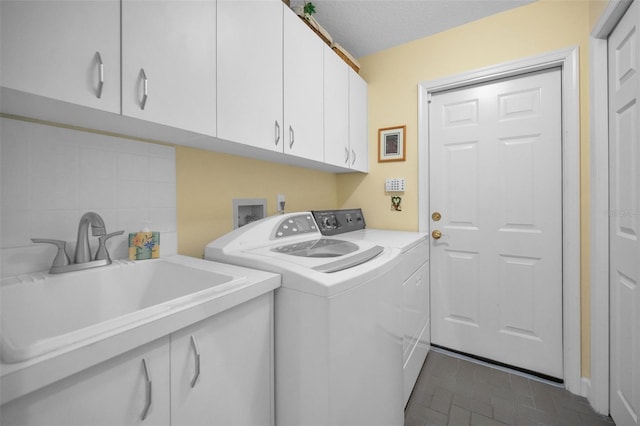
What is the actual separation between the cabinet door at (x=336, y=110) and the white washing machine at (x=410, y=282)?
1.42 ft

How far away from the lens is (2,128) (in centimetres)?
83

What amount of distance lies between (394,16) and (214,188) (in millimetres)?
1780

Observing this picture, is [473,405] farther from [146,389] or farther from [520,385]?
[146,389]

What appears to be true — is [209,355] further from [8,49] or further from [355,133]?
[355,133]

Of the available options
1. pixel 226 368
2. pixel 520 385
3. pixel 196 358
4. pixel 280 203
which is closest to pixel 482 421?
pixel 520 385

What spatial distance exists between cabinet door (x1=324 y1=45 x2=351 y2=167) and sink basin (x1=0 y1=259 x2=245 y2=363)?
1138 millimetres

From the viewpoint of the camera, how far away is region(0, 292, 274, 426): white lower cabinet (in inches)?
20.1

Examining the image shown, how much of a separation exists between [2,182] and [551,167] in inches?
110

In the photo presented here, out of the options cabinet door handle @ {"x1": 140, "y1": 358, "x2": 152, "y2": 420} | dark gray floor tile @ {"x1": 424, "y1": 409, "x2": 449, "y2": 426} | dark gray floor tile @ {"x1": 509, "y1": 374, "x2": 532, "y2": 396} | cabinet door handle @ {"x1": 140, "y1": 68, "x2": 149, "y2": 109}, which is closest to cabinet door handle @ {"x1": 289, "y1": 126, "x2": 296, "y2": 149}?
cabinet door handle @ {"x1": 140, "y1": 68, "x2": 149, "y2": 109}

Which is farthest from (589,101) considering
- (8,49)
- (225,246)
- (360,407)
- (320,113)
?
(8,49)

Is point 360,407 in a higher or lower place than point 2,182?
lower

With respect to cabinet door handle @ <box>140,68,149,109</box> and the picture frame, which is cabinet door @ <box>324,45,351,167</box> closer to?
the picture frame

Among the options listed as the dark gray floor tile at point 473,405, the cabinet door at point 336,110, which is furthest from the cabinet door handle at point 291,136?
the dark gray floor tile at point 473,405

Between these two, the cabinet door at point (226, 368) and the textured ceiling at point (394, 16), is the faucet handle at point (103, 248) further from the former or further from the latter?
the textured ceiling at point (394, 16)
